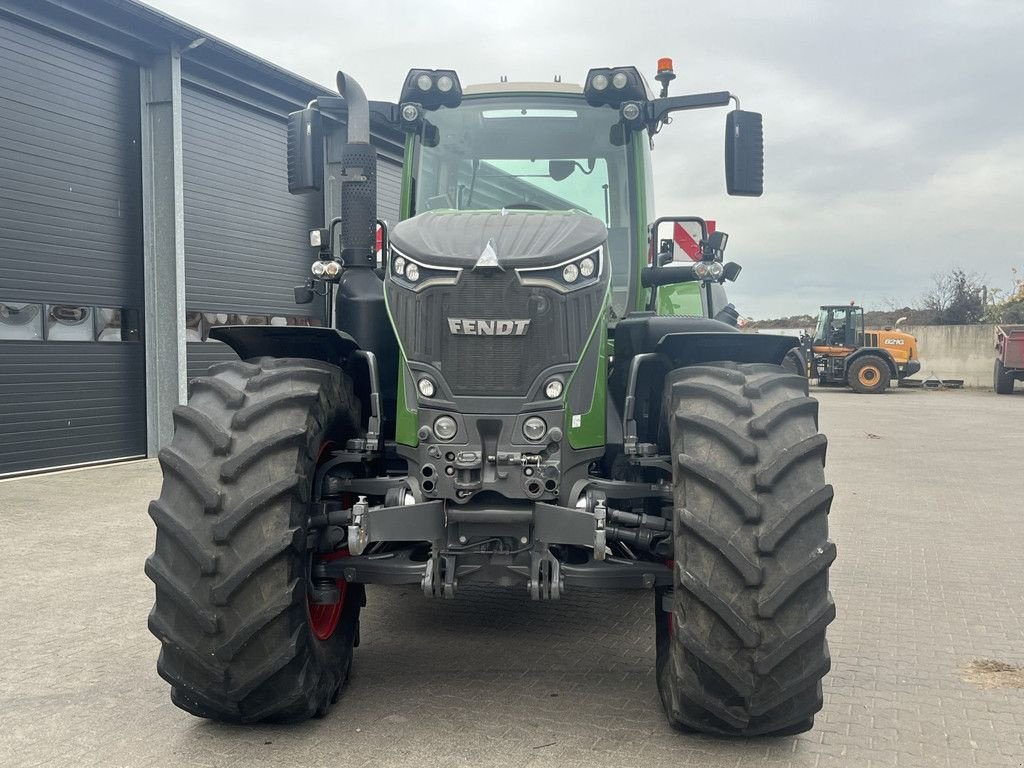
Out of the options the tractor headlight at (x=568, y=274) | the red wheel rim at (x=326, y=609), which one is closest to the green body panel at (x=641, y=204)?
the tractor headlight at (x=568, y=274)

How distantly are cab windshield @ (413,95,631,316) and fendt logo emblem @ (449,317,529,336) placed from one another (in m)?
1.43

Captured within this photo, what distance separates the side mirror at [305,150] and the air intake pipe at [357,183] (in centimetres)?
13

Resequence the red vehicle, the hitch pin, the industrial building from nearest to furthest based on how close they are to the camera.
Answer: the hitch pin, the industrial building, the red vehicle

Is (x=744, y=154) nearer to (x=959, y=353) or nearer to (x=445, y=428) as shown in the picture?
(x=445, y=428)

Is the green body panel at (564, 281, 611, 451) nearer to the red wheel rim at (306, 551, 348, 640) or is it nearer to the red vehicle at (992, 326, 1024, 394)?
the red wheel rim at (306, 551, 348, 640)

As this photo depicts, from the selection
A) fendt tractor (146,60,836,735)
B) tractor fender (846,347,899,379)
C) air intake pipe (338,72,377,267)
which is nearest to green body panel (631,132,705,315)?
fendt tractor (146,60,836,735)


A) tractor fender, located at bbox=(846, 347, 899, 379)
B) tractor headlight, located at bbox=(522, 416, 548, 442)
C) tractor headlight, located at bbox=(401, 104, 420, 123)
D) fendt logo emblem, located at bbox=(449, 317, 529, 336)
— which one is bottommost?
tractor headlight, located at bbox=(522, 416, 548, 442)

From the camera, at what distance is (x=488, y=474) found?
383cm

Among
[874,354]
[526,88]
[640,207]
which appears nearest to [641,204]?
[640,207]

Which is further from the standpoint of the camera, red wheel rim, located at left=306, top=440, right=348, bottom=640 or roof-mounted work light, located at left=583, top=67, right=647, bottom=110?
roof-mounted work light, located at left=583, top=67, right=647, bottom=110

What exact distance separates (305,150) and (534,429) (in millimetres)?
1799

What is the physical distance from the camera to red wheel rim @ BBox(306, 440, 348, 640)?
4105 millimetres

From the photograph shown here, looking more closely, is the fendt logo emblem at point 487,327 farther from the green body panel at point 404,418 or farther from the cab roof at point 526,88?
the cab roof at point 526,88

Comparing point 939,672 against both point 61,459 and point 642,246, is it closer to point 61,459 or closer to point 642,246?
point 642,246
